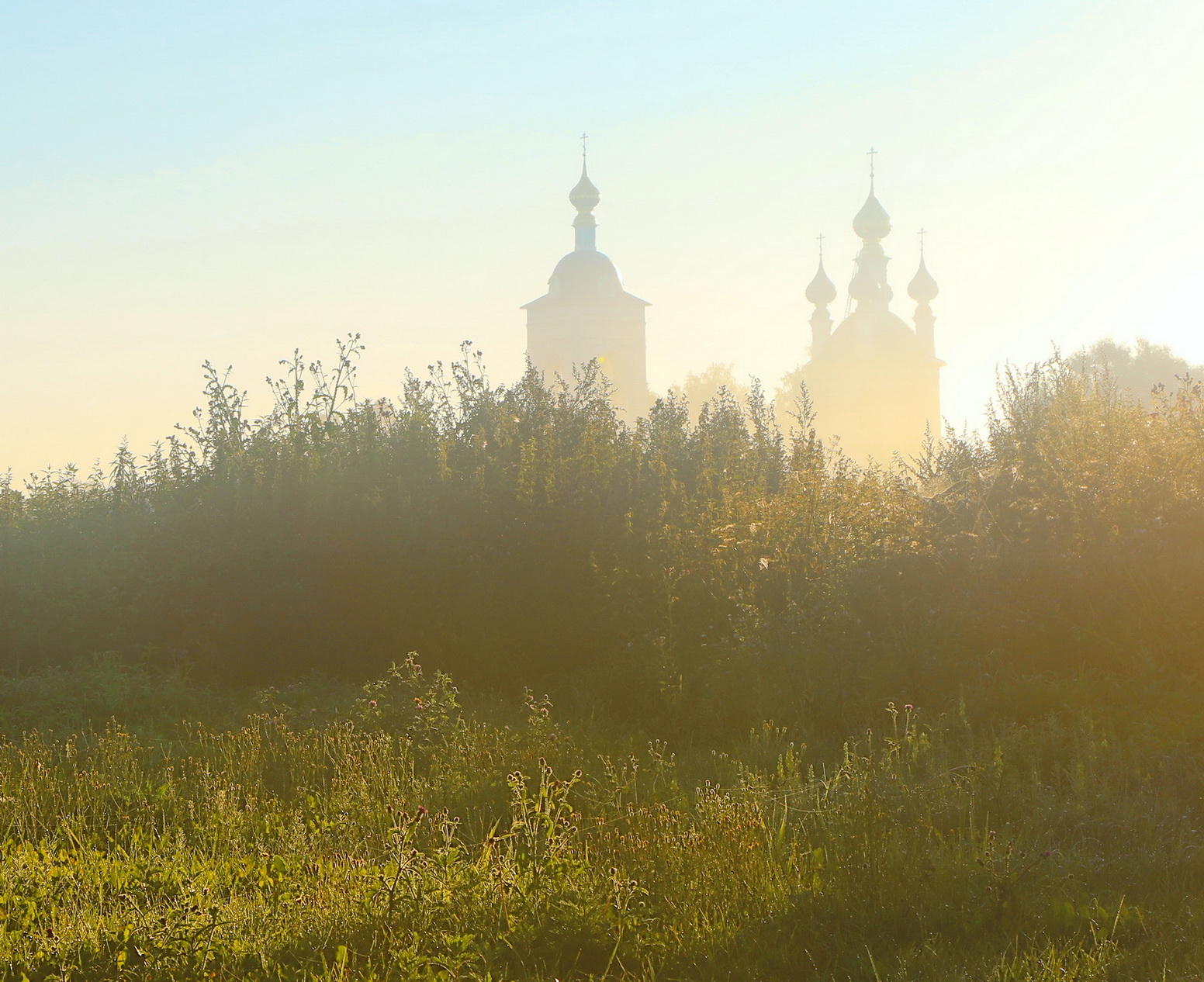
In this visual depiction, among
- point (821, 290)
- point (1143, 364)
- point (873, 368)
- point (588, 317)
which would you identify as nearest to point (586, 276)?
point (588, 317)

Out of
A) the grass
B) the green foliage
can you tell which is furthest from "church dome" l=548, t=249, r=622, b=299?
the grass

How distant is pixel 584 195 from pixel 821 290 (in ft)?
54.2

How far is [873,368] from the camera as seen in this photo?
6575 centimetres

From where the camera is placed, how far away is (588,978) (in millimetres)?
4129

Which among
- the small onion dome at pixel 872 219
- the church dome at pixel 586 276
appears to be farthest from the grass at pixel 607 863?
the church dome at pixel 586 276

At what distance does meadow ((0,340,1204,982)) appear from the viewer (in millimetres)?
4422

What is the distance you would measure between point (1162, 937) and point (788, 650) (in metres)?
4.77

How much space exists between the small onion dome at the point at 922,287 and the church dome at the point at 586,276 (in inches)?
745

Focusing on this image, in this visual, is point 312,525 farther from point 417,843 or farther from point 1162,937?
point 1162,937

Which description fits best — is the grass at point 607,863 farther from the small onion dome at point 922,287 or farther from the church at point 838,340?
the small onion dome at point 922,287

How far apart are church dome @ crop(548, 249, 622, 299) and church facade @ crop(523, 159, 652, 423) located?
2.0 inches

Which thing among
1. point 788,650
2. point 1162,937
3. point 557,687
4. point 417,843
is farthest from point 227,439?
point 1162,937

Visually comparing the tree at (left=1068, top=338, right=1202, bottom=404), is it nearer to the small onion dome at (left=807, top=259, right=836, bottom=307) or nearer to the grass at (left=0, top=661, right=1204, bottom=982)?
the small onion dome at (left=807, top=259, right=836, bottom=307)

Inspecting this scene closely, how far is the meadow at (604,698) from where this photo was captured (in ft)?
14.5
